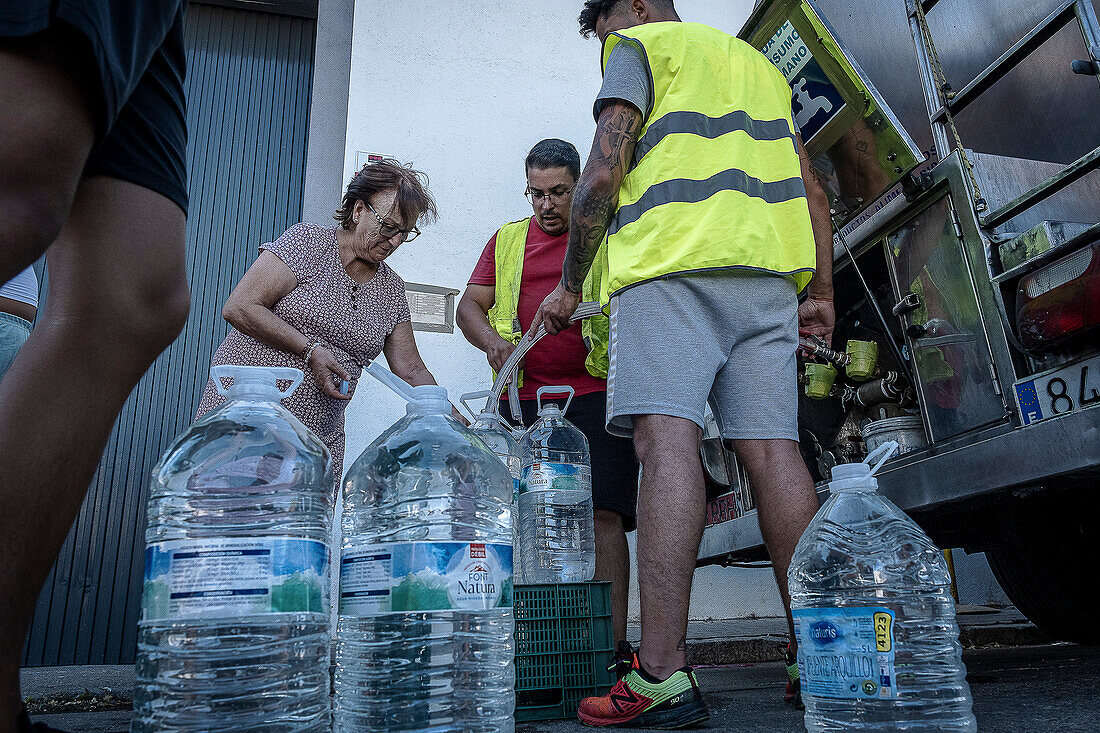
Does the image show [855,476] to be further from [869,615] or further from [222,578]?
[222,578]

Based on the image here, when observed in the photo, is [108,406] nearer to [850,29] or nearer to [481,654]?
[481,654]

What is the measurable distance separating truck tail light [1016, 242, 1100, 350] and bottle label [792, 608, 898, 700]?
3.75 ft

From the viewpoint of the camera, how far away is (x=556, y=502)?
9.36 feet

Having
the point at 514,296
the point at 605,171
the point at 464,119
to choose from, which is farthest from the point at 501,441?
the point at 464,119

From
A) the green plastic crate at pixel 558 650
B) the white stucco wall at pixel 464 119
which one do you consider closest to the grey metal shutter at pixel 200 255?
the white stucco wall at pixel 464 119

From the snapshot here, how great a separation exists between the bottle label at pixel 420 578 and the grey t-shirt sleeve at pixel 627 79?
1.47m

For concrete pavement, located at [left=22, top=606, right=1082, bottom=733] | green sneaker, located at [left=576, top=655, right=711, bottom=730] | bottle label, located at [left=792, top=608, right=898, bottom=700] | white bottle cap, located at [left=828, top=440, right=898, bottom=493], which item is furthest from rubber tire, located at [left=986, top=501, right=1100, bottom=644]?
bottle label, located at [left=792, top=608, right=898, bottom=700]

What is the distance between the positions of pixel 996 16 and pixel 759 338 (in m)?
1.98

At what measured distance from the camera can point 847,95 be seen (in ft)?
9.75

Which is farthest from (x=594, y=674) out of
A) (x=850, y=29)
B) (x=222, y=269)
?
(x=222, y=269)

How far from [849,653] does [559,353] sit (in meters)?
1.90

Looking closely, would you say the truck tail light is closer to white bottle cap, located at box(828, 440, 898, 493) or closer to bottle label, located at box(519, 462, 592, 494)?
white bottle cap, located at box(828, 440, 898, 493)

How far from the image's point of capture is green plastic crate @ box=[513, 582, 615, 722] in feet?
6.66

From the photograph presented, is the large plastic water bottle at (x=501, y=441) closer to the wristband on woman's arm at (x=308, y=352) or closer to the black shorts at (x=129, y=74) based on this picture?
the wristband on woman's arm at (x=308, y=352)
